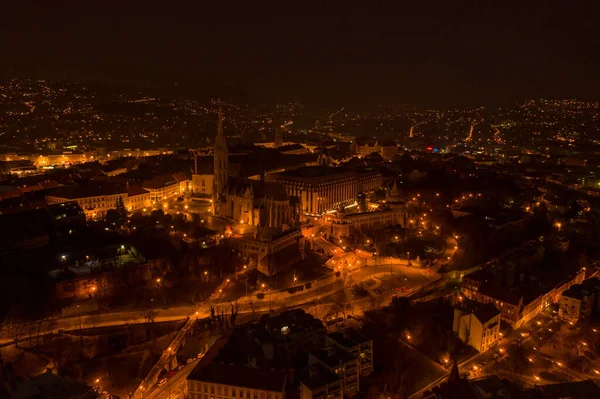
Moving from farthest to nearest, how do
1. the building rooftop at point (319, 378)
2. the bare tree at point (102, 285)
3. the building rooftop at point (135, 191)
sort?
the building rooftop at point (135, 191) < the bare tree at point (102, 285) < the building rooftop at point (319, 378)

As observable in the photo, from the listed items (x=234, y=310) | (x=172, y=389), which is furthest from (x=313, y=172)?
(x=172, y=389)

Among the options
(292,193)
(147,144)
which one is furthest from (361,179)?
(147,144)

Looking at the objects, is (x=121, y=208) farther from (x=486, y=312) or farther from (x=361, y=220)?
(x=486, y=312)

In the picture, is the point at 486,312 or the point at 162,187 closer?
the point at 486,312

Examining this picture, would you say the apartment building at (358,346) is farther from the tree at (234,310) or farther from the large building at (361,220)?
the large building at (361,220)

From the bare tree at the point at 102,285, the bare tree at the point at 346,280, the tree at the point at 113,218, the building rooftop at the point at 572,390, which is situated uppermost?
the tree at the point at 113,218

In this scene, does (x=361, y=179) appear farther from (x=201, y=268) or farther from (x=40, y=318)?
(x=40, y=318)

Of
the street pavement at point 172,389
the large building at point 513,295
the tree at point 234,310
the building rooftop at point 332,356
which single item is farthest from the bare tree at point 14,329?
the large building at point 513,295
